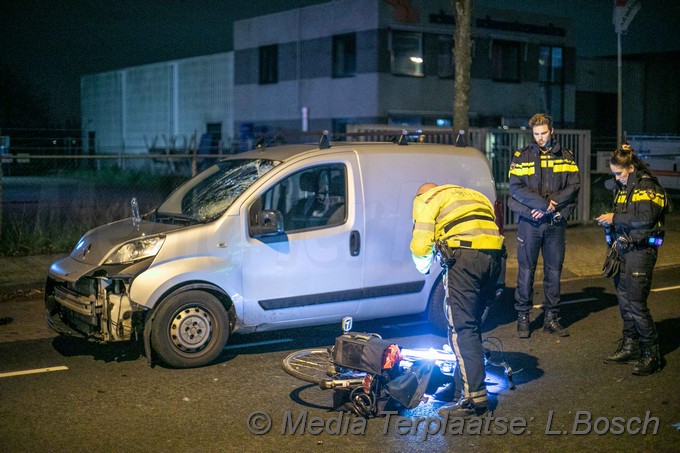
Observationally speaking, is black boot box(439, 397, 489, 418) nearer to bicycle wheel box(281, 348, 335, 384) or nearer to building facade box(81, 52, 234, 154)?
bicycle wheel box(281, 348, 335, 384)

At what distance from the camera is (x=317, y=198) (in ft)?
26.2

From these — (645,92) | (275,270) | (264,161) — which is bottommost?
(275,270)

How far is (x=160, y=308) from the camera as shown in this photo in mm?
6848

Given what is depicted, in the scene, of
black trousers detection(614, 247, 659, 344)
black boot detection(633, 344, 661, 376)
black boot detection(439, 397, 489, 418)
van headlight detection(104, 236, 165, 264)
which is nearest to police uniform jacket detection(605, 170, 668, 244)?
black trousers detection(614, 247, 659, 344)

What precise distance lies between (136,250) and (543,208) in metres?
3.81

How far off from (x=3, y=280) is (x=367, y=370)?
654 centimetres

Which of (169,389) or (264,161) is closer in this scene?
(169,389)

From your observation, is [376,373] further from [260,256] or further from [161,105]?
[161,105]

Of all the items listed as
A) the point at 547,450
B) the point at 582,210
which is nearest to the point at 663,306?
the point at 547,450

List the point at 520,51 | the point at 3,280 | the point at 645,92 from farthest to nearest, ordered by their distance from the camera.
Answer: the point at 645,92 < the point at 520,51 < the point at 3,280

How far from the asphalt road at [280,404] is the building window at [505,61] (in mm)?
26455

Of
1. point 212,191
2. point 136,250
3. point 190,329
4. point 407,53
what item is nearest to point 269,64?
point 407,53

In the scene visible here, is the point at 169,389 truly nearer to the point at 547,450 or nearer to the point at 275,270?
the point at 275,270

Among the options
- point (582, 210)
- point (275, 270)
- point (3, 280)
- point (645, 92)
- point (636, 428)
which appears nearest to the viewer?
point (636, 428)
